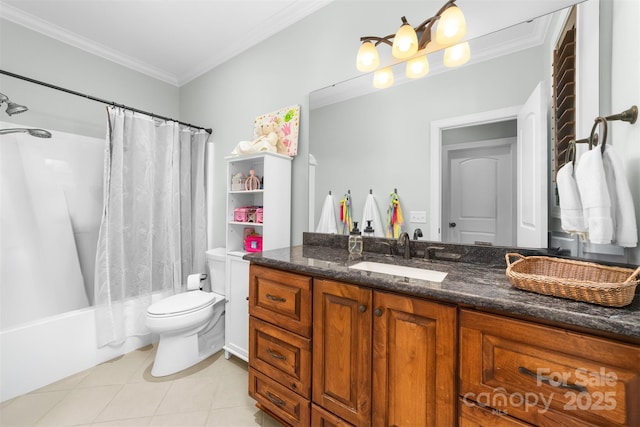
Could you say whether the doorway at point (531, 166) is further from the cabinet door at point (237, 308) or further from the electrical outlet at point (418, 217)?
the cabinet door at point (237, 308)

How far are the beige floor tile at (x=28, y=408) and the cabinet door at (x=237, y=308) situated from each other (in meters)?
1.04

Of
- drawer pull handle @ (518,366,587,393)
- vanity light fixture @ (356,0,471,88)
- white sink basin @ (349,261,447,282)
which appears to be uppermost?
vanity light fixture @ (356,0,471,88)

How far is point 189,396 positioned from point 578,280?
2121mm

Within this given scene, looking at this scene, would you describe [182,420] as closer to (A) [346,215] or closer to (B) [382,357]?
(B) [382,357]

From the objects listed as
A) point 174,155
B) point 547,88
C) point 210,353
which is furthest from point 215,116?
point 547,88

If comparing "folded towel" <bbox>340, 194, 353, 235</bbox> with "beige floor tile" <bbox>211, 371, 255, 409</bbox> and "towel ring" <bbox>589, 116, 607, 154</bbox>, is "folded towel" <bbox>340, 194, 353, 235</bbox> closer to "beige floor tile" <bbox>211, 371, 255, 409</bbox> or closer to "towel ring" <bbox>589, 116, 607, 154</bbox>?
"towel ring" <bbox>589, 116, 607, 154</bbox>

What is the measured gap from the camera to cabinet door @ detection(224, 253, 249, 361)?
77.4 inches

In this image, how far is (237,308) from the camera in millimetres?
2021

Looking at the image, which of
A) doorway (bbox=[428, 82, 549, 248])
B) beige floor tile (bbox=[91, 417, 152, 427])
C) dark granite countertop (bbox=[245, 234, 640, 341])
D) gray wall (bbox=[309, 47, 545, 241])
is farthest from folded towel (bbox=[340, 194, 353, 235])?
beige floor tile (bbox=[91, 417, 152, 427])

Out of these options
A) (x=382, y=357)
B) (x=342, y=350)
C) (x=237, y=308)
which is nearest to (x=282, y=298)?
(x=342, y=350)

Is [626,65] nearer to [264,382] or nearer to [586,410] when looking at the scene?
[586,410]

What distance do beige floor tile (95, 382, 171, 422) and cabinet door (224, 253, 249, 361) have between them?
1.57 ft

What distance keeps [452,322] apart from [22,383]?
263cm

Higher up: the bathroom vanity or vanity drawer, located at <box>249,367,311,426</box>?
the bathroom vanity
